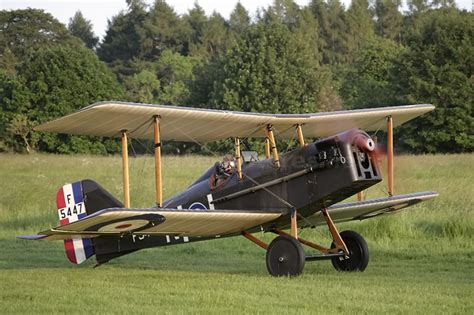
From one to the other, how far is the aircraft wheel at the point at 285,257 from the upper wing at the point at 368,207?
3.15ft

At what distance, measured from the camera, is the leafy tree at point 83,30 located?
118556mm

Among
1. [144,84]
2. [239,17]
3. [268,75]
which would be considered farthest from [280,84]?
[239,17]

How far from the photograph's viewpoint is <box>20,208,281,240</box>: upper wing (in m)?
10.2

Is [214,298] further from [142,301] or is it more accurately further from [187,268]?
[187,268]

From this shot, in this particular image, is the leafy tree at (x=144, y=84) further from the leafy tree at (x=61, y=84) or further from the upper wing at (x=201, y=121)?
the upper wing at (x=201, y=121)

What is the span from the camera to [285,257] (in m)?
11.1

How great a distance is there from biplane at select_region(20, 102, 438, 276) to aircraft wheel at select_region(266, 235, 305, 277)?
12 millimetres

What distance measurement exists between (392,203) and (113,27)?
94.9 metres

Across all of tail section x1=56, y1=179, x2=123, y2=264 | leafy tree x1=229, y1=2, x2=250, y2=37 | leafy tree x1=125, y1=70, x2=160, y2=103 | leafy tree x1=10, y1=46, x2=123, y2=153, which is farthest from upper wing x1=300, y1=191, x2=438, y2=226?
leafy tree x1=229, y1=2, x2=250, y2=37

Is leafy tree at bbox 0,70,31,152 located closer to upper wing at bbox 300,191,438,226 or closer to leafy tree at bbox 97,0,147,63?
upper wing at bbox 300,191,438,226

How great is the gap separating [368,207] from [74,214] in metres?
4.01

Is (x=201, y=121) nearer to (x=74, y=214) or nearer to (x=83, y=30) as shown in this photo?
(x=74, y=214)

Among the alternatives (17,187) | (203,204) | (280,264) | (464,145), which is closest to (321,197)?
(280,264)

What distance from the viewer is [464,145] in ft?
141
